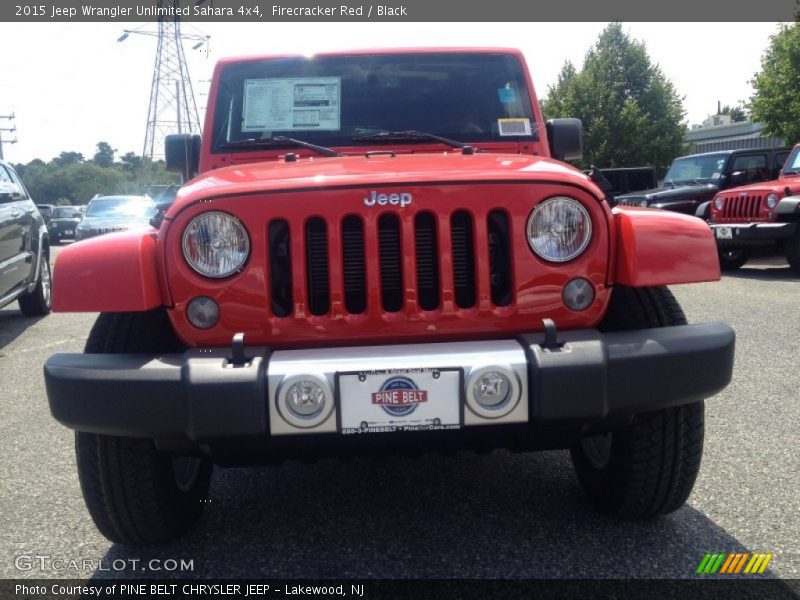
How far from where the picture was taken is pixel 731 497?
298 cm

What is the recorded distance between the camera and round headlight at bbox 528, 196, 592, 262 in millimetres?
2357

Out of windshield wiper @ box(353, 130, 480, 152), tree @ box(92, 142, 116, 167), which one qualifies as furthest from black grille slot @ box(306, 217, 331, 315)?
tree @ box(92, 142, 116, 167)

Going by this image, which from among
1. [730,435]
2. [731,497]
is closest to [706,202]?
[730,435]

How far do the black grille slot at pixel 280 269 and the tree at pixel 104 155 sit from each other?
361ft

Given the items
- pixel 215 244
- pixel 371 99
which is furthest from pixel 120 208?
pixel 215 244

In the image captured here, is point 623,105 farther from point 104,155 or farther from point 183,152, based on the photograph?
point 104,155

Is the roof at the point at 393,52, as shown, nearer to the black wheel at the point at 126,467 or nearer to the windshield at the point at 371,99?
the windshield at the point at 371,99

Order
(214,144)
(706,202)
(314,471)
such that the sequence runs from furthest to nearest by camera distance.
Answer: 1. (706,202)
2. (214,144)
3. (314,471)

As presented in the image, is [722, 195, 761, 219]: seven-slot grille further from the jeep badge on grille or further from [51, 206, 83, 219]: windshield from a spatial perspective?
[51, 206, 83, 219]: windshield

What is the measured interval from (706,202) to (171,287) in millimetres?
11750

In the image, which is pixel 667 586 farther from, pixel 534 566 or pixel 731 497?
pixel 731 497

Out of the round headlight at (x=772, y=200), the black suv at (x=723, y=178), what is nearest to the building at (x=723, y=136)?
the black suv at (x=723, y=178)

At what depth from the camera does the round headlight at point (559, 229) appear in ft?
7.73

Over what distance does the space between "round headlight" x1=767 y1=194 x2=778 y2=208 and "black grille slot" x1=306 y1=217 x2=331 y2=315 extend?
379 inches
